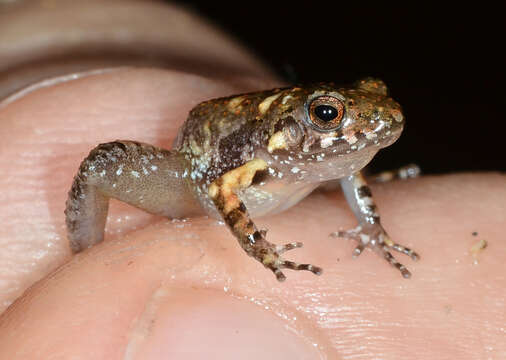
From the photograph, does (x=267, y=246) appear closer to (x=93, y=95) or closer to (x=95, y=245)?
(x=95, y=245)

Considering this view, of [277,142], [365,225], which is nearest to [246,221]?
[277,142]

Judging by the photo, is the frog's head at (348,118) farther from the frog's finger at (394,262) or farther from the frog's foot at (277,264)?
the frog's finger at (394,262)

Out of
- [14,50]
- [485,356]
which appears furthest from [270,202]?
[14,50]

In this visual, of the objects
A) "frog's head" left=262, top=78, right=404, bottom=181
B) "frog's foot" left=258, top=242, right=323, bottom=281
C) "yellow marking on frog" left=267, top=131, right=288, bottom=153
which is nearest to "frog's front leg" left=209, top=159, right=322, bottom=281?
"frog's foot" left=258, top=242, right=323, bottom=281

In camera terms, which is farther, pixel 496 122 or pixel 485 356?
pixel 496 122

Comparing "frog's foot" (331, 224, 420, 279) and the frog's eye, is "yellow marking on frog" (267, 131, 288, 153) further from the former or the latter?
"frog's foot" (331, 224, 420, 279)

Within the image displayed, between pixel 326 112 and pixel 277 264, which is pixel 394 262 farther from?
pixel 326 112
